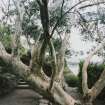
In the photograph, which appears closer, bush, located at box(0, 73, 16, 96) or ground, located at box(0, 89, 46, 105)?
ground, located at box(0, 89, 46, 105)

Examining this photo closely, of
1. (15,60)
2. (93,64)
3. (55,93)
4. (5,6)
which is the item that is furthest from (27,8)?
(93,64)

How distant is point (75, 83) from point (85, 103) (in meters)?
10.9

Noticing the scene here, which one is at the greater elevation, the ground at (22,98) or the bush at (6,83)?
the bush at (6,83)

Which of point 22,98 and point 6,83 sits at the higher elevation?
point 6,83

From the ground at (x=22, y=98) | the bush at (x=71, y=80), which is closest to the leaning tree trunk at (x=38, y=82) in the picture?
the ground at (x=22, y=98)

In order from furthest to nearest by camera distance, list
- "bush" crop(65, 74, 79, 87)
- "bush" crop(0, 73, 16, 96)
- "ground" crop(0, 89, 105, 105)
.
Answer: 1. "bush" crop(65, 74, 79, 87)
2. "bush" crop(0, 73, 16, 96)
3. "ground" crop(0, 89, 105, 105)

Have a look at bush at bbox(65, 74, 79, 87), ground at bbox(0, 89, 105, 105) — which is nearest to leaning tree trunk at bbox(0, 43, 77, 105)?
ground at bbox(0, 89, 105, 105)

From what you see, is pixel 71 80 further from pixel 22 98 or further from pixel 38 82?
pixel 38 82

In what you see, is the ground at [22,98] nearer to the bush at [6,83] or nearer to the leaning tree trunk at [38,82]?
the bush at [6,83]

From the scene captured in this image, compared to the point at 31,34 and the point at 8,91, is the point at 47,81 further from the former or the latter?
the point at 8,91

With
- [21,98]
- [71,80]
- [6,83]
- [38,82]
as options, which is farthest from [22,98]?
[38,82]

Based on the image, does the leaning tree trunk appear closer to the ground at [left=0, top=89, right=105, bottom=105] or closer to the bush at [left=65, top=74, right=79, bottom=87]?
the ground at [left=0, top=89, right=105, bottom=105]

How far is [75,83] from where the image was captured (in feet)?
52.1

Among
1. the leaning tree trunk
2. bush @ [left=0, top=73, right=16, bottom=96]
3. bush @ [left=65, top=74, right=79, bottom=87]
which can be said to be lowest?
bush @ [left=65, top=74, right=79, bottom=87]
